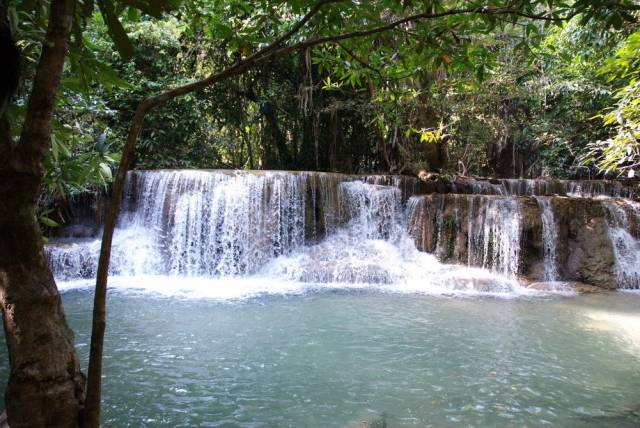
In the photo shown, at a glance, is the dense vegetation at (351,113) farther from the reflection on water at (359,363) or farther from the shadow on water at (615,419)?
the shadow on water at (615,419)

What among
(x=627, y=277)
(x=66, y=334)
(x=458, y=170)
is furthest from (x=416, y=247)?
(x=66, y=334)

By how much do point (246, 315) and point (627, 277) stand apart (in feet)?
23.8

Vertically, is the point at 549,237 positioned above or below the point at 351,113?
below

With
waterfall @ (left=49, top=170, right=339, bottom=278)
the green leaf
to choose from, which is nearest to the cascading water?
waterfall @ (left=49, top=170, right=339, bottom=278)

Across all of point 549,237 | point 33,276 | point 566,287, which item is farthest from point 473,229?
point 33,276

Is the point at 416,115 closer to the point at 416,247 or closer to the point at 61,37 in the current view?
the point at 416,247

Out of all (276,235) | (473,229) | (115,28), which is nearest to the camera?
(115,28)

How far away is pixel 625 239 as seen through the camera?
9.28 metres

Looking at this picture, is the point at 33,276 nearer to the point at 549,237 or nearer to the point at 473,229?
the point at 473,229

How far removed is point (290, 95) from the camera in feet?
47.0

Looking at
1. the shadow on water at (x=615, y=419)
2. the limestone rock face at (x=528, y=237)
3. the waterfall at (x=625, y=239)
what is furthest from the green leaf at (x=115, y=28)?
the waterfall at (x=625, y=239)

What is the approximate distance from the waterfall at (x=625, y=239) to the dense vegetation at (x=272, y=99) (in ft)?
3.01

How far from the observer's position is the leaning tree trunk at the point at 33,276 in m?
1.40

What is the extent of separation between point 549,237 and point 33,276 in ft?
31.2
